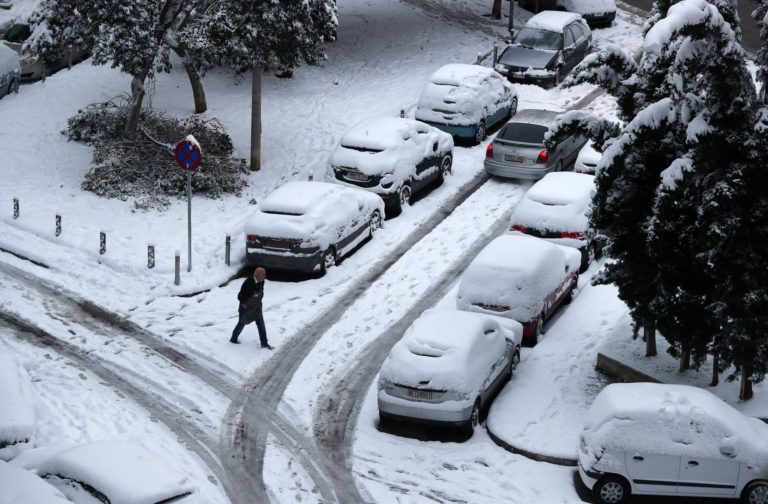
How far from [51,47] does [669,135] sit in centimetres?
1687

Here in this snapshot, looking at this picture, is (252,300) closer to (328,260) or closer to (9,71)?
(328,260)

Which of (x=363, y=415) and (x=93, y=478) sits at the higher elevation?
(x=93, y=478)

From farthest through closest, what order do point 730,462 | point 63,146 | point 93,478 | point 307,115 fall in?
point 307,115 → point 63,146 → point 730,462 → point 93,478

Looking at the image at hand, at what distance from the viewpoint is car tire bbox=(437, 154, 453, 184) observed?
27625 millimetres

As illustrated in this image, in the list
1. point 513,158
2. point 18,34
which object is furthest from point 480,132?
point 18,34

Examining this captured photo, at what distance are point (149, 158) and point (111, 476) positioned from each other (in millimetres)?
16216

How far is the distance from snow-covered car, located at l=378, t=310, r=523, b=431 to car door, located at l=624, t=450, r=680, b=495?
2746 millimetres

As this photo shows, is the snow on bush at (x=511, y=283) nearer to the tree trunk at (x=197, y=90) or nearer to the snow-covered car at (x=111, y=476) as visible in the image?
the snow-covered car at (x=111, y=476)

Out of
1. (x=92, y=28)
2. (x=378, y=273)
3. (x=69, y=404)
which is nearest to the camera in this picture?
(x=69, y=404)

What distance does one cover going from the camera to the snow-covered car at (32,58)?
33188 millimetres

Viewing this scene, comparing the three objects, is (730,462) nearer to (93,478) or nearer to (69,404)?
(93,478)

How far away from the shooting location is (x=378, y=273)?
2323 cm

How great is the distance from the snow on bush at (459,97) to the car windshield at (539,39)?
13.4 ft

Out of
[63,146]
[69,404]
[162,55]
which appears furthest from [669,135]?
[63,146]
